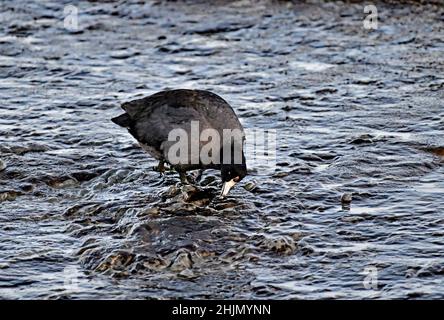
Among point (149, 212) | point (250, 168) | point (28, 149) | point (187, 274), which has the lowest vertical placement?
point (187, 274)

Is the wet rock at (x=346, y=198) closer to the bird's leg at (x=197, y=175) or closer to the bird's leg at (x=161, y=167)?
the bird's leg at (x=197, y=175)

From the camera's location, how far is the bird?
794 centimetres

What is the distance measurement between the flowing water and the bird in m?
0.29

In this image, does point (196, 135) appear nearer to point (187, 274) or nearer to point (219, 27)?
point (187, 274)

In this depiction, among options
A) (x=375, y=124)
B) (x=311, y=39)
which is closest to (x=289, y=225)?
(x=375, y=124)

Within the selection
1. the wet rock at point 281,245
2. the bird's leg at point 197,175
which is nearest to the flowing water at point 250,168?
the wet rock at point 281,245

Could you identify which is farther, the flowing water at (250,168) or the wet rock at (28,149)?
the wet rock at (28,149)

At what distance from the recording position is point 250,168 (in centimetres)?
873

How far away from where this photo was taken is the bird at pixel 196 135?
7.94 metres

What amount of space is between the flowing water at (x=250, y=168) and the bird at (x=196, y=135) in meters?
0.29

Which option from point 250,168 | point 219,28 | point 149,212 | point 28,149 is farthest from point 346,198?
point 219,28

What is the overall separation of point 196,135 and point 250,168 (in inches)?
35.0
